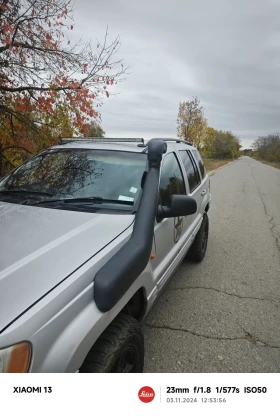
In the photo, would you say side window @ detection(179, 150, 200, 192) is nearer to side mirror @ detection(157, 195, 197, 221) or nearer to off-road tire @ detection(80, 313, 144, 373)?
side mirror @ detection(157, 195, 197, 221)

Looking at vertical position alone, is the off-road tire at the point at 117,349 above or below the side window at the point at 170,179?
below

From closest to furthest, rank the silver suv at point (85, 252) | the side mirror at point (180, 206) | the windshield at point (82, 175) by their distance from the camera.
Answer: the silver suv at point (85, 252) < the side mirror at point (180, 206) < the windshield at point (82, 175)

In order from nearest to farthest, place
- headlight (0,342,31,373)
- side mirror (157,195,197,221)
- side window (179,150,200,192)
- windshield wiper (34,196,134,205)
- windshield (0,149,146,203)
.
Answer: headlight (0,342,31,373)
side mirror (157,195,197,221)
windshield wiper (34,196,134,205)
windshield (0,149,146,203)
side window (179,150,200,192)

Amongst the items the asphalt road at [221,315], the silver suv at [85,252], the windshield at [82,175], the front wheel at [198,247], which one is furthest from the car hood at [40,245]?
the front wheel at [198,247]

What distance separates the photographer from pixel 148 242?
1.61 meters

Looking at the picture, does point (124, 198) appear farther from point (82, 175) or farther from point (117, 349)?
point (117, 349)

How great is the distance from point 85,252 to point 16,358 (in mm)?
568

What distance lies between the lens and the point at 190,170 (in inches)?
132

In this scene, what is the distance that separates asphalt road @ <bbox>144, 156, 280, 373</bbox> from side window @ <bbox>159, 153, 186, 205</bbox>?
121 centimetres

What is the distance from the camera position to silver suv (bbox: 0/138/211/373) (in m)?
1.09

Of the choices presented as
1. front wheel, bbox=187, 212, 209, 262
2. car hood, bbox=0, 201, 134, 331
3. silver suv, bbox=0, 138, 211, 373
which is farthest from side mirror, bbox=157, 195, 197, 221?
front wheel, bbox=187, 212, 209, 262

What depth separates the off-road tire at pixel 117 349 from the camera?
131cm

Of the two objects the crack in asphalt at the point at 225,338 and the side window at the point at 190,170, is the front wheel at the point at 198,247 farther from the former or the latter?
the crack in asphalt at the point at 225,338

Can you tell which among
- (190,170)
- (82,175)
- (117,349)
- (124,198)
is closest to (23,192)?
(82,175)
